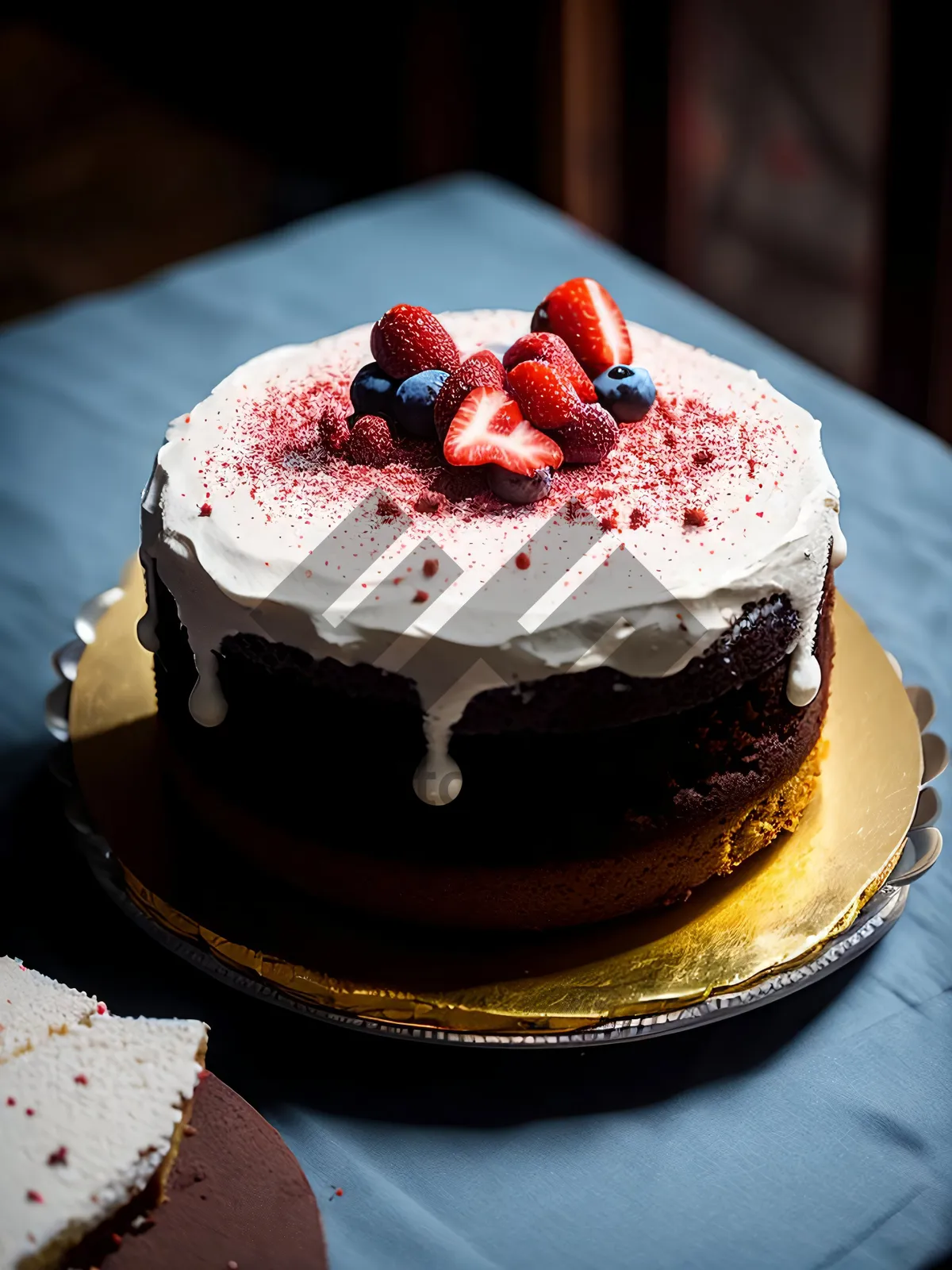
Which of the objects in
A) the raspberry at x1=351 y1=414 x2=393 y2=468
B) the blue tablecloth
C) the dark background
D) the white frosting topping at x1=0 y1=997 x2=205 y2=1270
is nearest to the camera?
the white frosting topping at x1=0 y1=997 x2=205 y2=1270

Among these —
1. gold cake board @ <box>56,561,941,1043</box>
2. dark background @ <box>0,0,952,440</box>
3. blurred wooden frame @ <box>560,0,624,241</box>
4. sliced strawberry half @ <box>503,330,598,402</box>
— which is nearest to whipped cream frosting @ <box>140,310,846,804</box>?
sliced strawberry half @ <box>503,330,598,402</box>

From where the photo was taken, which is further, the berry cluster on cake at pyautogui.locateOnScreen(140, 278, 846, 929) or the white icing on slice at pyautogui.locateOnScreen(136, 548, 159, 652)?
the white icing on slice at pyautogui.locateOnScreen(136, 548, 159, 652)

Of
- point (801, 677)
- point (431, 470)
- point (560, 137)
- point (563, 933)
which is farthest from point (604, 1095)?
point (560, 137)

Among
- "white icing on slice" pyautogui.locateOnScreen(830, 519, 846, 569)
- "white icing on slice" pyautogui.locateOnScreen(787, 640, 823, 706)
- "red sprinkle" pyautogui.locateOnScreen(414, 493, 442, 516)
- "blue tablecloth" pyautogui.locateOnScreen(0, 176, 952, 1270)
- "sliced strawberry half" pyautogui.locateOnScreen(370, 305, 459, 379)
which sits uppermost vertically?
"sliced strawberry half" pyautogui.locateOnScreen(370, 305, 459, 379)

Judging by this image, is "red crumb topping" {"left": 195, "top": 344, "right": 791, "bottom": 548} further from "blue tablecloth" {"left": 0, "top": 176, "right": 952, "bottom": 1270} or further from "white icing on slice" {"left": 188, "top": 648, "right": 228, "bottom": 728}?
"blue tablecloth" {"left": 0, "top": 176, "right": 952, "bottom": 1270}

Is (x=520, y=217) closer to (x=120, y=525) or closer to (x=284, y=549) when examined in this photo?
(x=120, y=525)

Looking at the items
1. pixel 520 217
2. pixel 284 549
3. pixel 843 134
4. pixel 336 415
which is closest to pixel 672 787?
pixel 284 549

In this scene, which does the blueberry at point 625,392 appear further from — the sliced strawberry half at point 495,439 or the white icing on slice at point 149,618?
the white icing on slice at point 149,618

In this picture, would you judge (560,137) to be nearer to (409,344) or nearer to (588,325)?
(588,325)
